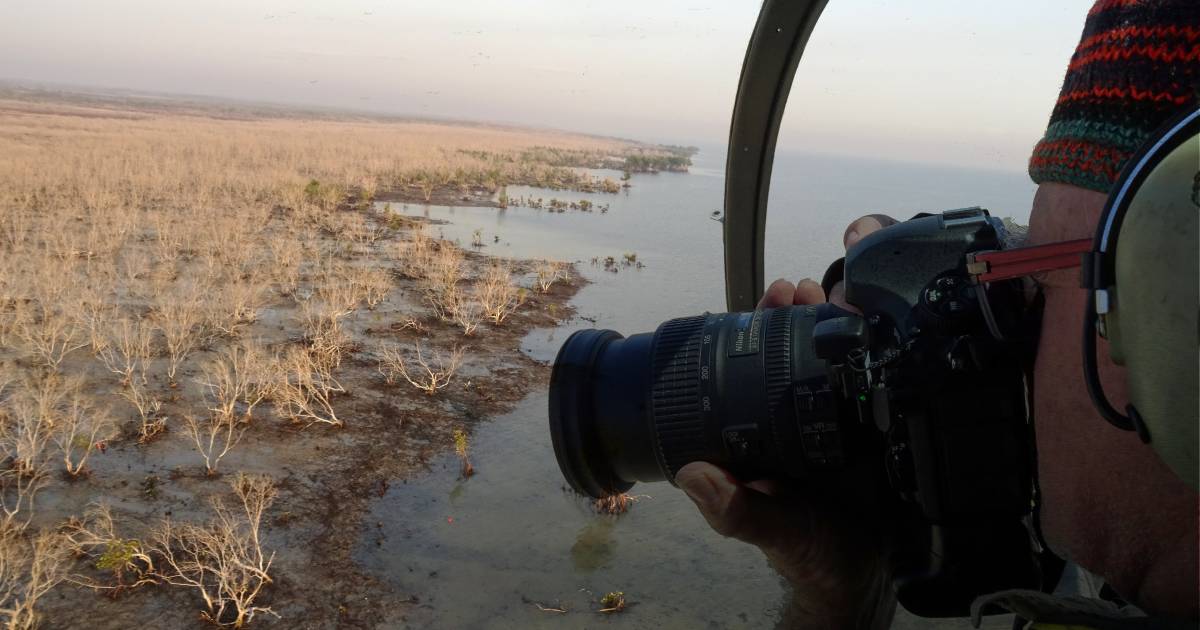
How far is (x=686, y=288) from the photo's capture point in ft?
23.6

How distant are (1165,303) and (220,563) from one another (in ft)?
10.4

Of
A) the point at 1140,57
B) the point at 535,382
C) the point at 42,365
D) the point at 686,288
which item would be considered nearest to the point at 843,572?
the point at 1140,57

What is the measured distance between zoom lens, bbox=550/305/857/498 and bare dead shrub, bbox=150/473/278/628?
7.17 ft

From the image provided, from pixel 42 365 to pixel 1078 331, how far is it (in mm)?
6017

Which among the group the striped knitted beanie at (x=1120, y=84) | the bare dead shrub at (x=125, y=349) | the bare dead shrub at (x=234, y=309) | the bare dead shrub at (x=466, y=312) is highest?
the striped knitted beanie at (x=1120, y=84)

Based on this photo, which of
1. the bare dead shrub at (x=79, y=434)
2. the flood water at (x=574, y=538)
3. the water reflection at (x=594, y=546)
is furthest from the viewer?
the bare dead shrub at (x=79, y=434)

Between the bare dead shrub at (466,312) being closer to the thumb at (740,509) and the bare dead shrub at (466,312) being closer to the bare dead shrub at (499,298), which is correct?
the bare dead shrub at (499,298)

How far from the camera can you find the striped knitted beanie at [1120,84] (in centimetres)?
61

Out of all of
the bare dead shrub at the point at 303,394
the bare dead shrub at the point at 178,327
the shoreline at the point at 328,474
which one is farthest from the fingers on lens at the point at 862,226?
the bare dead shrub at the point at 178,327

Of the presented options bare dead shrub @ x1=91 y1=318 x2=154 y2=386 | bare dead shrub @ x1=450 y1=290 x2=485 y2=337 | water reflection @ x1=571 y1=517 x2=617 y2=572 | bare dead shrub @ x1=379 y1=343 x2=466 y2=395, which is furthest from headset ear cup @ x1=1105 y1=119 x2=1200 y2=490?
bare dead shrub @ x1=450 y1=290 x2=485 y2=337

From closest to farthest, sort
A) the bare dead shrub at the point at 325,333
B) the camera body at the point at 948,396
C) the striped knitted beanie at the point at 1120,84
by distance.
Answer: the striped knitted beanie at the point at 1120,84
the camera body at the point at 948,396
the bare dead shrub at the point at 325,333

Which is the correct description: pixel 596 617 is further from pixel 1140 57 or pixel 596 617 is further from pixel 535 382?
pixel 1140 57

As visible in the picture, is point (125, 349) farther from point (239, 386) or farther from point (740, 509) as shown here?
point (740, 509)

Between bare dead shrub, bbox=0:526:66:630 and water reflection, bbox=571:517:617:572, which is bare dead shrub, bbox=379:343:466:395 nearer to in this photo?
water reflection, bbox=571:517:617:572
